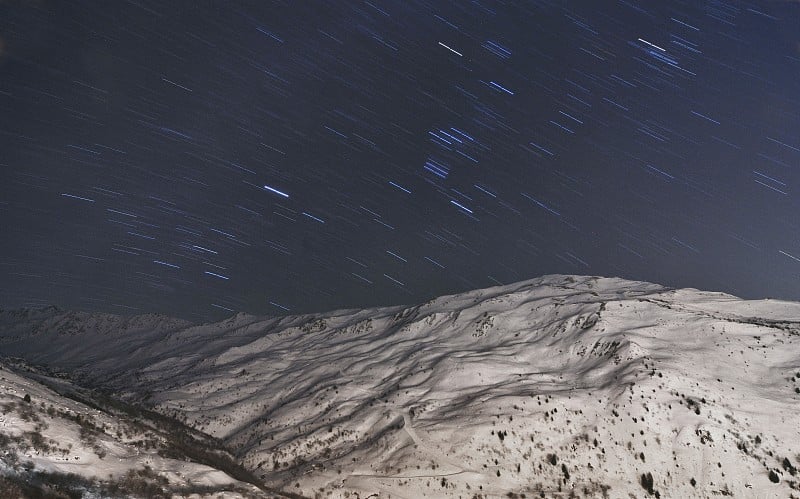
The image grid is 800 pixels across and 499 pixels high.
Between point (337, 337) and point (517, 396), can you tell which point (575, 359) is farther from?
point (337, 337)

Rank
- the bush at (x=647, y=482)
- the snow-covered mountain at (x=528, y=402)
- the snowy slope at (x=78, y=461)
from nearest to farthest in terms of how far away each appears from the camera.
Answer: the snowy slope at (x=78, y=461)
the bush at (x=647, y=482)
the snow-covered mountain at (x=528, y=402)

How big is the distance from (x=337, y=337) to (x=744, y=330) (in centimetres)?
9953

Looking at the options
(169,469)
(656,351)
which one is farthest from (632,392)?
(169,469)

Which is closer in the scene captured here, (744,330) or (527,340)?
(744,330)

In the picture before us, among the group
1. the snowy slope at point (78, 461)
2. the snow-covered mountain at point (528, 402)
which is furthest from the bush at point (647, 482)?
the snowy slope at point (78, 461)

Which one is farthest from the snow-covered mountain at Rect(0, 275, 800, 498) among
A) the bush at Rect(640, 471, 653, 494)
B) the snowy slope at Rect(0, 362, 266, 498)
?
the snowy slope at Rect(0, 362, 266, 498)

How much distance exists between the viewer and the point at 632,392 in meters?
58.9

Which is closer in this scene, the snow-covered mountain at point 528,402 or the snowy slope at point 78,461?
the snowy slope at point 78,461

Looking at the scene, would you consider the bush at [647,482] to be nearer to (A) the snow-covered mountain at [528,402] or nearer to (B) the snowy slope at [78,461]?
(A) the snow-covered mountain at [528,402]

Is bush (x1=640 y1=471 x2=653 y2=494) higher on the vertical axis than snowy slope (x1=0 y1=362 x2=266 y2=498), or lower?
higher

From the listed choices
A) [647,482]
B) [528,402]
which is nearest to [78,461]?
[647,482]

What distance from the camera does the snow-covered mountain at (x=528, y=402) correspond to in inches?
1810

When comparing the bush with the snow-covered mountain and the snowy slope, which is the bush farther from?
the snowy slope

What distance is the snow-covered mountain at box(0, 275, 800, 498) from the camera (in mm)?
45969
